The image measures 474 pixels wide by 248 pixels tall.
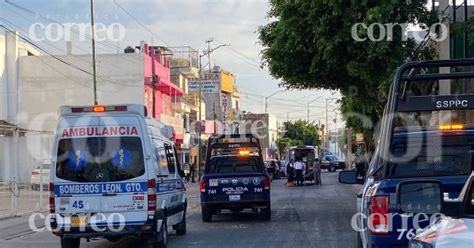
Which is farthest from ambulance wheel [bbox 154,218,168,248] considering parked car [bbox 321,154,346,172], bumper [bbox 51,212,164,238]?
parked car [bbox 321,154,346,172]

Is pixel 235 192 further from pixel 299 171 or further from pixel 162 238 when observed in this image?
pixel 299 171

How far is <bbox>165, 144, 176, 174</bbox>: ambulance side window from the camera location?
46.4 feet

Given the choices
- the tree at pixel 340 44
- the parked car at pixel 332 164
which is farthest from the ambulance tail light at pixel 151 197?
the parked car at pixel 332 164

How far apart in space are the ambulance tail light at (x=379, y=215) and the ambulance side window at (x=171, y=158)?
7.67 metres

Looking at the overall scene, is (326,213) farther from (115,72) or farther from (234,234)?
(115,72)

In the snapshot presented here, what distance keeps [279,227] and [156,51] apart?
40.3m

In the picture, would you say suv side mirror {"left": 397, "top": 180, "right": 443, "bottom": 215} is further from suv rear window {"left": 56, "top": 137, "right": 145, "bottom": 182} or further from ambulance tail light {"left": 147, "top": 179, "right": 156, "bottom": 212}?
suv rear window {"left": 56, "top": 137, "right": 145, "bottom": 182}

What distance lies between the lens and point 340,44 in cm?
1847

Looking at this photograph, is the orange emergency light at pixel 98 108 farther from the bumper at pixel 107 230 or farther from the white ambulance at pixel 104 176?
the bumper at pixel 107 230

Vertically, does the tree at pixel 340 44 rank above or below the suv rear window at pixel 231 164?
above

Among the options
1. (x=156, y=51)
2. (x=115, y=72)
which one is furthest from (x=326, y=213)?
(x=156, y=51)

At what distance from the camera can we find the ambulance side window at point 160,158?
12695 millimetres

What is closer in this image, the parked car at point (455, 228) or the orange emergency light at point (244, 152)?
the parked car at point (455, 228)

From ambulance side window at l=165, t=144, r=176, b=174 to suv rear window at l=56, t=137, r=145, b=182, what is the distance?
201 cm
